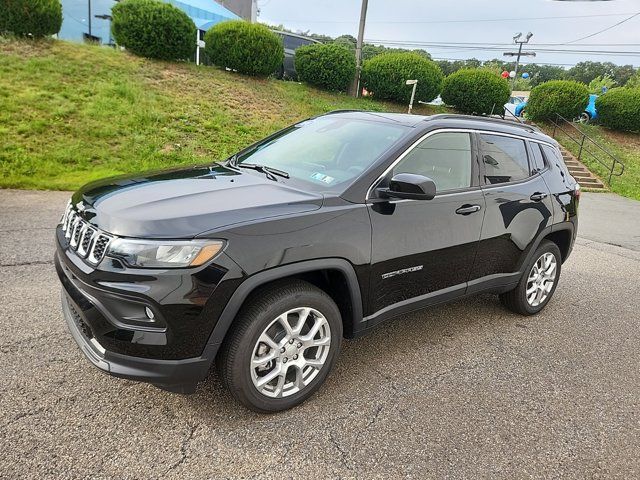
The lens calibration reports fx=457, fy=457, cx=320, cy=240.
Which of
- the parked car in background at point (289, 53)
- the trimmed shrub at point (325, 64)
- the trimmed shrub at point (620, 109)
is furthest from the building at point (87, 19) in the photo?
the trimmed shrub at point (620, 109)

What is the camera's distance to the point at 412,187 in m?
2.73

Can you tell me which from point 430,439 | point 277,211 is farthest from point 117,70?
point 430,439

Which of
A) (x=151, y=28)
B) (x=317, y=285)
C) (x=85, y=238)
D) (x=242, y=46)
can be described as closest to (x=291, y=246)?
(x=317, y=285)

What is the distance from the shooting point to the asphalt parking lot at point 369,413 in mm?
2287

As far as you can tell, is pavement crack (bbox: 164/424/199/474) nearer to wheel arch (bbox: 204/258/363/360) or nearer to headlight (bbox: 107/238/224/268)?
wheel arch (bbox: 204/258/363/360)

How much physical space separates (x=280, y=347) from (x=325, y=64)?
14.7m

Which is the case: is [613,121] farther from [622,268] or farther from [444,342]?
[444,342]

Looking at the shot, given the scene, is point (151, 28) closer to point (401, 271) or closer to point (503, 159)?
point (503, 159)

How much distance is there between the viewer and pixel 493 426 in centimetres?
274

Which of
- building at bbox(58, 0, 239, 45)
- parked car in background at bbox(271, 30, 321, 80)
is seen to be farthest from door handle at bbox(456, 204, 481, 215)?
parked car in background at bbox(271, 30, 321, 80)

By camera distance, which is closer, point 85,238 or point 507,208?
point 85,238

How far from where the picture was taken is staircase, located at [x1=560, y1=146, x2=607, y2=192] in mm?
15234

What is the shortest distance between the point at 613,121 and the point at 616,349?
18522mm

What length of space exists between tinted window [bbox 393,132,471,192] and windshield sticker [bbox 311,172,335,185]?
0.44 m
